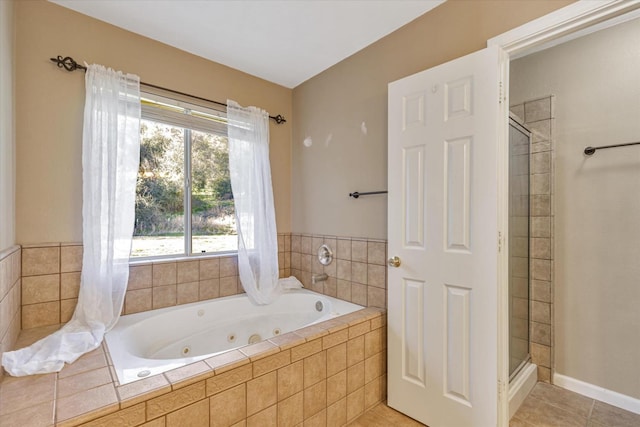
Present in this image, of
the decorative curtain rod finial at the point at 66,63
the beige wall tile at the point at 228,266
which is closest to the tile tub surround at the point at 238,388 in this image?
the beige wall tile at the point at 228,266

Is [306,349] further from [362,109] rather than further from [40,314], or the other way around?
[362,109]

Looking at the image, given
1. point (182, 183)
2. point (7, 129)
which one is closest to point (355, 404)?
point (182, 183)

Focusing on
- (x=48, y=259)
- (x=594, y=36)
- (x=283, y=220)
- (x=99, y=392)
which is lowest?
(x=99, y=392)

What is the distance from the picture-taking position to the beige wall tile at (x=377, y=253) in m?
2.14

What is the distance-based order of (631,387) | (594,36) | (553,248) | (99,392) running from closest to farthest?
(99,392) → (631,387) → (594,36) → (553,248)

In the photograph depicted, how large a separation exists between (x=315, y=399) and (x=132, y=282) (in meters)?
1.49

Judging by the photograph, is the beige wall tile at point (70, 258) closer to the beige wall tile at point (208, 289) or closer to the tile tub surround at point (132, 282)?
the tile tub surround at point (132, 282)

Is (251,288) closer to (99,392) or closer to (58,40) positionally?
(99,392)

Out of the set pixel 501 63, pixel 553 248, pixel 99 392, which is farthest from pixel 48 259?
pixel 553 248

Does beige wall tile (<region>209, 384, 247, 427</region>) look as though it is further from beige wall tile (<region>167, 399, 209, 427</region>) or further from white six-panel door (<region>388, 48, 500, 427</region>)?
white six-panel door (<region>388, 48, 500, 427</region>)

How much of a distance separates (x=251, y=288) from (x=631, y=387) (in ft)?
8.87

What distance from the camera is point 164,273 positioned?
2232 millimetres

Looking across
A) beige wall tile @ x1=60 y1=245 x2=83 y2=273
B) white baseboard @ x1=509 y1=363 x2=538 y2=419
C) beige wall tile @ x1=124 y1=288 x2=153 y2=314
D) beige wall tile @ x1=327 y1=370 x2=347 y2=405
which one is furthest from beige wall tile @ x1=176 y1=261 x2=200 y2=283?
white baseboard @ x1=509 y1=363 x2=538 y2=419

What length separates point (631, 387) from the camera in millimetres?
1914
